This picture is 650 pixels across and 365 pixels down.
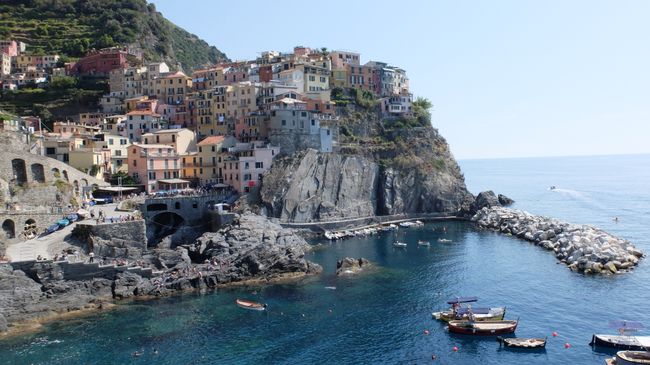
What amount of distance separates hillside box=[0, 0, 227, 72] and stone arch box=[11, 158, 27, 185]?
204 feet

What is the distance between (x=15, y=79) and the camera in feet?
352

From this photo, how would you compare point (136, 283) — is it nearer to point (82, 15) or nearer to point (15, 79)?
point (15, 79)

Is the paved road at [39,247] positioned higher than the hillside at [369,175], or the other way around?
the hillside at [369,175]

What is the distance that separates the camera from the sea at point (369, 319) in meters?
40.1

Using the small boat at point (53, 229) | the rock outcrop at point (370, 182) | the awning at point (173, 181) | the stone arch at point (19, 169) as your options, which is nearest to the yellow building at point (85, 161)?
the awning at point (173, 181)

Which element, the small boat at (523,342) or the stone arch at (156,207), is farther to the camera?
the stone arch at (156,207)

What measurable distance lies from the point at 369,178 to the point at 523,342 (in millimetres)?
56938

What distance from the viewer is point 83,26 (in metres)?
131

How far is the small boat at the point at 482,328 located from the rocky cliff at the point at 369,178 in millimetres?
42321

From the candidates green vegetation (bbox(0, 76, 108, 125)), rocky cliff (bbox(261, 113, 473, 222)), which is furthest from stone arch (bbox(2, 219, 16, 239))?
green vegetation (bbox(0, 76, 108, 125))

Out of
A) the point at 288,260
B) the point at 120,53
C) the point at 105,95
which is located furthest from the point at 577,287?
the point at 120,53

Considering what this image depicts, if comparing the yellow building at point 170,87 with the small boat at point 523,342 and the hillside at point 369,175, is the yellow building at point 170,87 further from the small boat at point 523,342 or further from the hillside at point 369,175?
the small boat at point 523,342

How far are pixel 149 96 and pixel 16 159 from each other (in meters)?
40.9

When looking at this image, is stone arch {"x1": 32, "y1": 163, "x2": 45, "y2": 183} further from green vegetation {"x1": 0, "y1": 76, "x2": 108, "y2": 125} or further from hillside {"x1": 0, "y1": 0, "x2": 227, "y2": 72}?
hillside {"x1": 0, "y1": 0, "x2": 227, "y2": 72}
